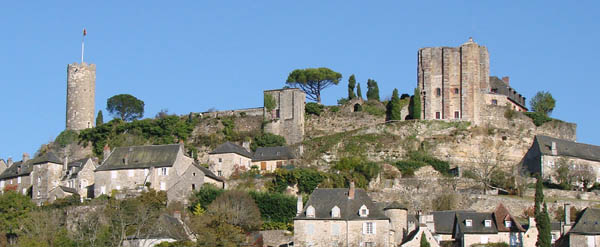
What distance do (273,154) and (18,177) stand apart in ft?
59.8

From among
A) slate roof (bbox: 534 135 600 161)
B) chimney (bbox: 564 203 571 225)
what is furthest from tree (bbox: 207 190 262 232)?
slate roof (bbox: 534 135 600 161)

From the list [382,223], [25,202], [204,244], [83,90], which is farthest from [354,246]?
[83,90]

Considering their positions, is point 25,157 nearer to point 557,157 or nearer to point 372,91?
point 372,91

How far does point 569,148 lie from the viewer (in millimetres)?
76438

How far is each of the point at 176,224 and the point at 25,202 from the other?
13.5 meters

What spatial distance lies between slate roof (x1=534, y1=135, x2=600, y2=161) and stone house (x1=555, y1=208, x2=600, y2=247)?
1485 cm

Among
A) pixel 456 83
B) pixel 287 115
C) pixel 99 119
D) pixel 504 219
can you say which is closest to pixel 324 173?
pixel 287 115

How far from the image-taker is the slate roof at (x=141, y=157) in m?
72.6

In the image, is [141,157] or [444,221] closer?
[444,221]

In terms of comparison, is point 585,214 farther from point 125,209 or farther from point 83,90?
point 83,90

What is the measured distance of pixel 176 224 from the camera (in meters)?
61.3

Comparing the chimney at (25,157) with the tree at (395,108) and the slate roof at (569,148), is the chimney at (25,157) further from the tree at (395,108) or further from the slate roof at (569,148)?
the slate roof at (569,148)

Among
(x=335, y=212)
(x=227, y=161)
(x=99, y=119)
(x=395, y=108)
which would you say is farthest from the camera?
(x=99, y=119)

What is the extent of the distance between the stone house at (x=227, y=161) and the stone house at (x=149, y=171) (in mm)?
1707
